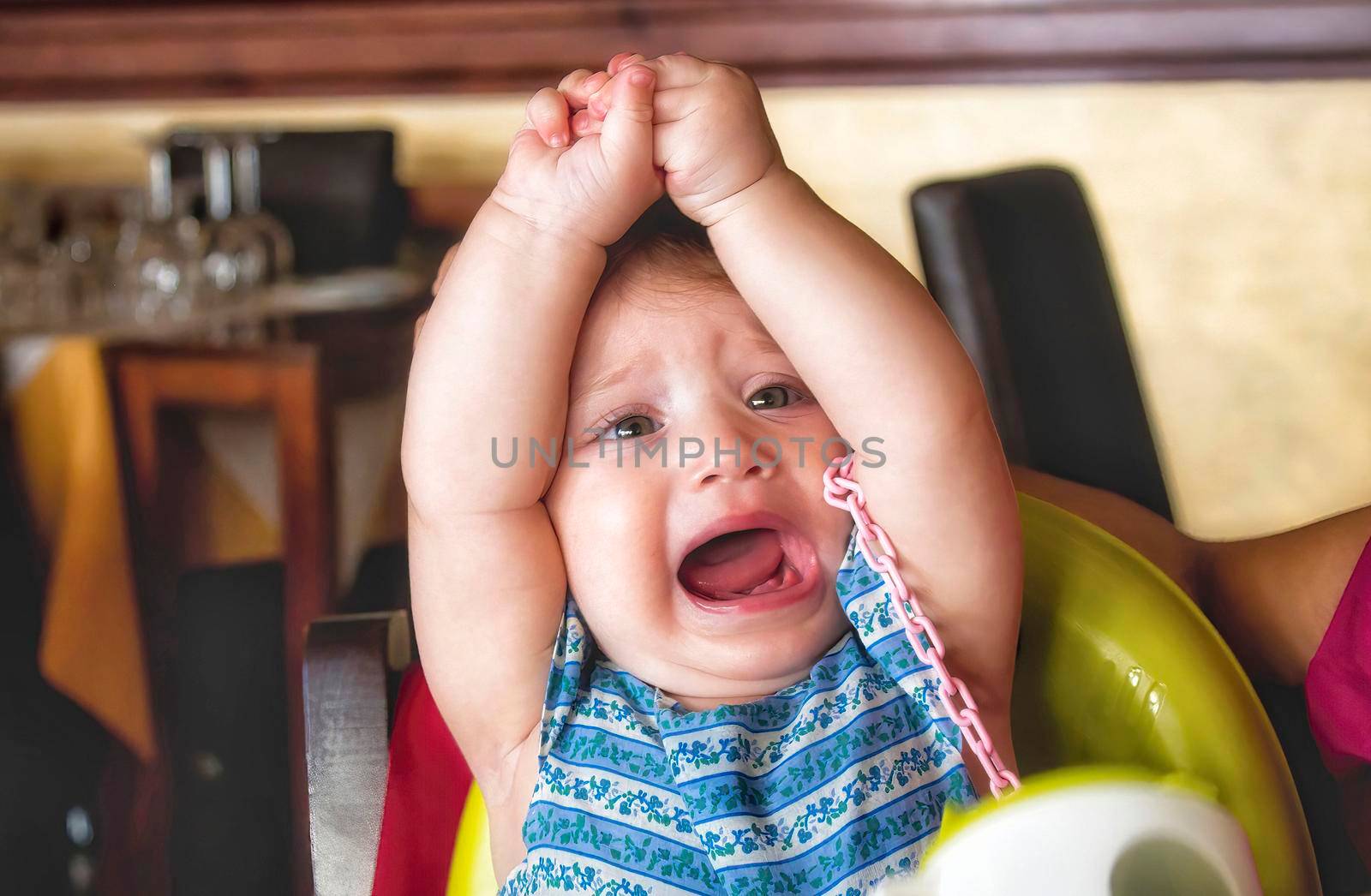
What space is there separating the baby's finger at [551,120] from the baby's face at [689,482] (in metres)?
0.04

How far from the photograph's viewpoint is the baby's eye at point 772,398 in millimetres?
263

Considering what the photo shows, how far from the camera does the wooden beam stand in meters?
0.64

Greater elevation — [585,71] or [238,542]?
[585,71]

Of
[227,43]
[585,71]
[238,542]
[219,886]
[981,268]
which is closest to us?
[585,71]

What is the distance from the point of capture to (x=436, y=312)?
0.25 meters

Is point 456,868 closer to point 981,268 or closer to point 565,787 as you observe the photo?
point 565,787

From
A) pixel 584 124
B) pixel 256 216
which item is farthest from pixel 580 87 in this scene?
pixel 256 216

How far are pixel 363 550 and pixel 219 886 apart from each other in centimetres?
15

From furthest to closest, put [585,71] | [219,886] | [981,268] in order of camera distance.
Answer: [219,886] → [981,268] → [585,71]

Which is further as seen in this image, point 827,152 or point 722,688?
point 827,152

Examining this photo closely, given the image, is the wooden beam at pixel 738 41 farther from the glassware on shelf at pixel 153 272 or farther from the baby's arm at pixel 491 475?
the baby's arm at pixel 491 475

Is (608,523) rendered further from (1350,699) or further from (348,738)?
(1350,699)

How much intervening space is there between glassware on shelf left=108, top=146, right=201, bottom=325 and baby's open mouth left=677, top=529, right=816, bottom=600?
2.32ft

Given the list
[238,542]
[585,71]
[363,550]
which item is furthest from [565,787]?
[238,542]
